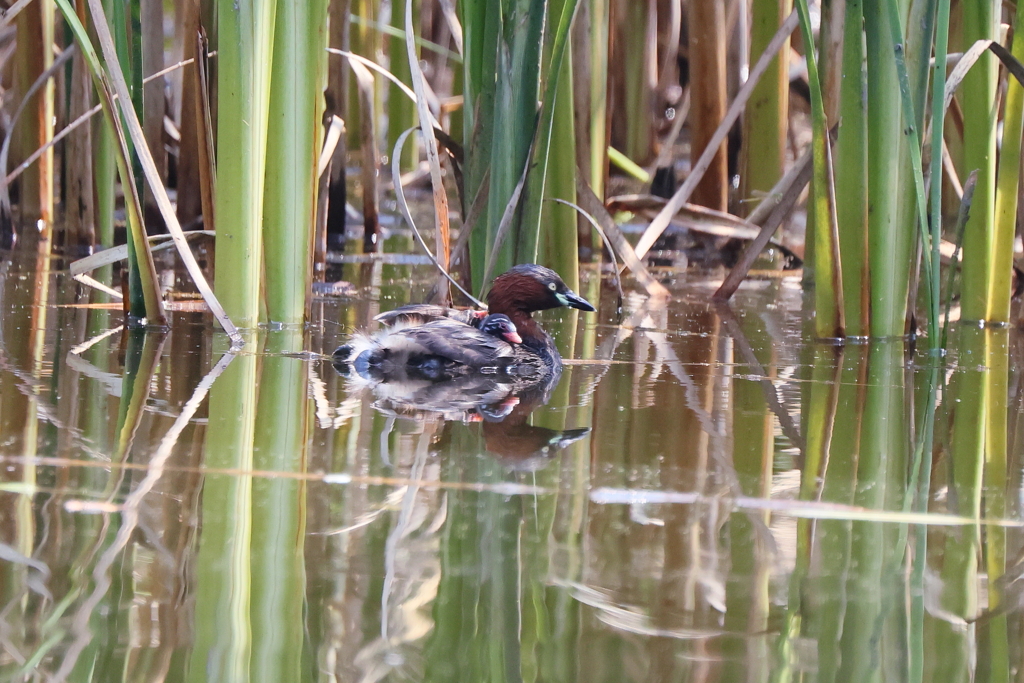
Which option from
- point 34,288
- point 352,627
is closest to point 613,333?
point 34,288

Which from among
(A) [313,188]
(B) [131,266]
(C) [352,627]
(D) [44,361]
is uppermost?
(A) [313,188]

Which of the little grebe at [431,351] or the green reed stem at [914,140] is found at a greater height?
the green reed stem at [914,140]

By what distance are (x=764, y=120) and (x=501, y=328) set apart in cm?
312

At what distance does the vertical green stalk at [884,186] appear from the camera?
139 inches

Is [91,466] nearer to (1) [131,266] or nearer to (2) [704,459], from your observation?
(2) [704,459]

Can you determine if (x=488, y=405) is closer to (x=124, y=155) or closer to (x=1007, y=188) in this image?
(x=124, y=155)

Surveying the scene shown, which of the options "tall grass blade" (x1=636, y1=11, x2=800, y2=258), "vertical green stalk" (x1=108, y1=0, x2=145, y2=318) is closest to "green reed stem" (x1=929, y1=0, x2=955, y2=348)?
"tall grass blade" (x1=636, y1=11, x2=800, y2=258)

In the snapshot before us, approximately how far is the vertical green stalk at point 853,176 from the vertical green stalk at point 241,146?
160cm

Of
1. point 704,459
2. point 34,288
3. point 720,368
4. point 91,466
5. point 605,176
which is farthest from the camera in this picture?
point 605,176

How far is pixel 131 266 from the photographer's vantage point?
357cm

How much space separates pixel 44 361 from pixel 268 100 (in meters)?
0.96

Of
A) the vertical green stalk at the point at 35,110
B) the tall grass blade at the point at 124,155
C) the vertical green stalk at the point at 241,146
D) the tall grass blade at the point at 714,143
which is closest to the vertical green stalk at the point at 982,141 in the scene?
the tall grass blade at the point at 714,143

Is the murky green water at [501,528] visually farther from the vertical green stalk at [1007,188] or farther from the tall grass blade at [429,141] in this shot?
the vertical green stalk at [1007,188]

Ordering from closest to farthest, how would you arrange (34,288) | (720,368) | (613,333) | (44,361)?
(44,361) < (720,368) < (613,333) < (34,288)
